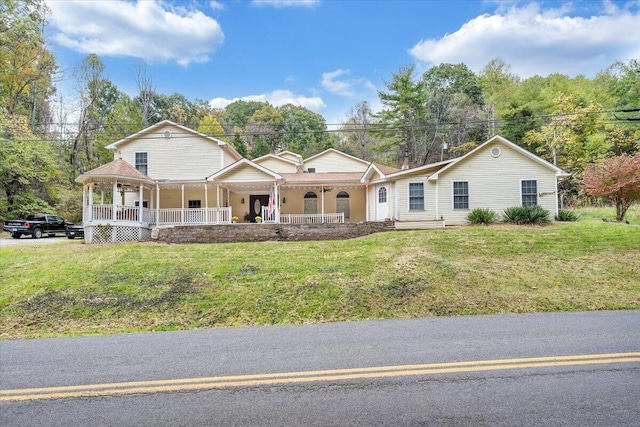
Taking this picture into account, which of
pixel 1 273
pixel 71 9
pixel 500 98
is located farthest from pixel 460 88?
pixel 1 273

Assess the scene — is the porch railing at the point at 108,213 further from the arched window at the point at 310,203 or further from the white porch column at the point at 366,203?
the white porch column at the point at 366,203

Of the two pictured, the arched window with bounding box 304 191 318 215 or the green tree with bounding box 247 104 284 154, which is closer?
the arched window with bounding box 304 191 318 215

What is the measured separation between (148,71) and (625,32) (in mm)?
36223

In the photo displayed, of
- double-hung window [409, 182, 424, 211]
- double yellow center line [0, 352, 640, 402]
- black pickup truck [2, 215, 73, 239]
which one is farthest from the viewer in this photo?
black pickup truck [2, 215, 73, 239]

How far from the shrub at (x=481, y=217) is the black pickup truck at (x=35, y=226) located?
79.0 ft

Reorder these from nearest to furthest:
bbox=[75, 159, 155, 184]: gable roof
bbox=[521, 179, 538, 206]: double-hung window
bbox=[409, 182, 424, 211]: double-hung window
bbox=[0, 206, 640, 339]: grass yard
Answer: bbox=[0, 206, 640, 339]: grass yard
bbox=[75, 159, 155, 184]: gable roof
bbox=[521, 179, 538, 206]: double-hung window
bbox=[409, 182, 424, 211]: double-hung window

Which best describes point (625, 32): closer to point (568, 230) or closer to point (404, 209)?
point (568, 230)

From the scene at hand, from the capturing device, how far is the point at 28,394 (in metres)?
3.85

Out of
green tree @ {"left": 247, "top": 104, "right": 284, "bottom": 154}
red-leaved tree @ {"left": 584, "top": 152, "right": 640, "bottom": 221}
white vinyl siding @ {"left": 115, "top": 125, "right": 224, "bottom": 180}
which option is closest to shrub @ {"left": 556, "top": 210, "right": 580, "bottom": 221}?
red-leaved tree @ {"left": 584, "top": 152, "right": 640, "bottom": 221}

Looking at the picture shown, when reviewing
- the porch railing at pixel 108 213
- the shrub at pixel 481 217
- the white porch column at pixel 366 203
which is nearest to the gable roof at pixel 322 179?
the white porch column at pixel 366 203

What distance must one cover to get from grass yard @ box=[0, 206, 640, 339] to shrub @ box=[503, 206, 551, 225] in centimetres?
270

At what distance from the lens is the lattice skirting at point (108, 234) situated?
16531 mm

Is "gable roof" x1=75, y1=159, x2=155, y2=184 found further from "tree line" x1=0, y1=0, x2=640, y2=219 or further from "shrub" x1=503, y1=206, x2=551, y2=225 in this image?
"shrub" x1=503, y1=206, x2=551, y2=225

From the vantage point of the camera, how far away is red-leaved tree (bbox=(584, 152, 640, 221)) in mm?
16484
